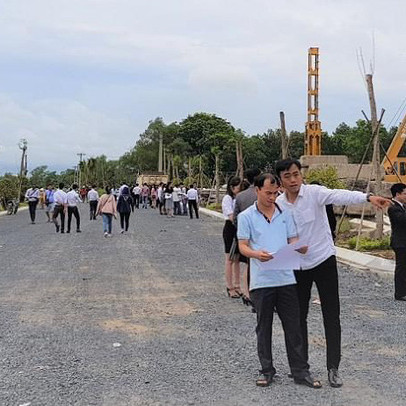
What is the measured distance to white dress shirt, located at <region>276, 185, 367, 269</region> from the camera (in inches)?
196

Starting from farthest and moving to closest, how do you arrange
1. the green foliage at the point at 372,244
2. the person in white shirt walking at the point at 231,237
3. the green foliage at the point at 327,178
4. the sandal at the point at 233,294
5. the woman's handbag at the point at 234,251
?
the green foliage at the point at 327,178
the green foliage at the point at 372,244
the sandal at the point at 233,294
the person in white shirt walking at the point at 231,237
the woman's handbag at the point at 234,251

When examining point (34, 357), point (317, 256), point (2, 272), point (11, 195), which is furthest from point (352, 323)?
point (11, 195)

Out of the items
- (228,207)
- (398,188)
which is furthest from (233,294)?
(398,188)

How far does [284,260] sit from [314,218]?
44 cm

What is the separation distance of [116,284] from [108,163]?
91863mm

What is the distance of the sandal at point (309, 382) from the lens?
192 inches

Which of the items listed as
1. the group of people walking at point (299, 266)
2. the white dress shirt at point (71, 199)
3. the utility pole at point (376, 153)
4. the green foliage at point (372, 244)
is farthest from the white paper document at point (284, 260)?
the white dress shirt at point (71, 199)

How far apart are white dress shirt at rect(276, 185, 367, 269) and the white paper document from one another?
4.8 inches

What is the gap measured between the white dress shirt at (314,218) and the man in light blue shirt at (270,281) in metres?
0.09

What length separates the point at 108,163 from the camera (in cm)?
10044

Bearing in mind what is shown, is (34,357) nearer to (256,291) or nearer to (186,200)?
(256,291)

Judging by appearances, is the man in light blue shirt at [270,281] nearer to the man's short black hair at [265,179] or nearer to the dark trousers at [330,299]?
the man's short black hair at [265,179]

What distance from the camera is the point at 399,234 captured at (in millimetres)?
8781

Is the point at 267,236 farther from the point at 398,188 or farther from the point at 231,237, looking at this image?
the point at 398,188
